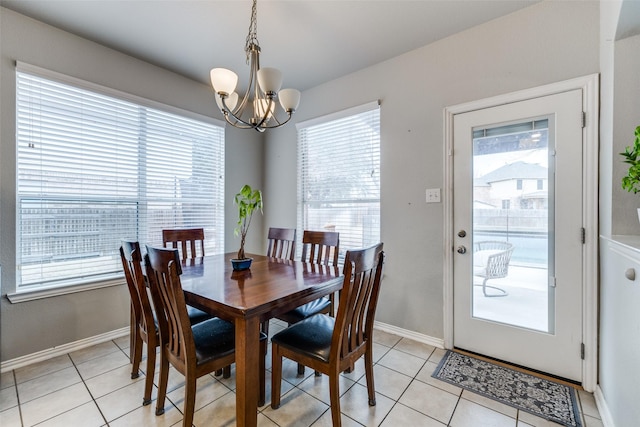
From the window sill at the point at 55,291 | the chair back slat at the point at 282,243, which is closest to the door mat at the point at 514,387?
the chair back slat at the point at 282,243

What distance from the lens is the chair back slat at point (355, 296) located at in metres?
1.32

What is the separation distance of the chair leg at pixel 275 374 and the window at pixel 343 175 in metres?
1.60

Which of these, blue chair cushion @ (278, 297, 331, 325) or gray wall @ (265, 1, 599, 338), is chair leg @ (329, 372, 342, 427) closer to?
blue chair cushion @ (278, 297, 331, 325)

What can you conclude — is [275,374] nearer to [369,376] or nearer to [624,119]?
[369,376]

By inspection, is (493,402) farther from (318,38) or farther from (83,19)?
(83,19)

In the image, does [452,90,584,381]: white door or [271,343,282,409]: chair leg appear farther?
[452,90,584,381]: white door

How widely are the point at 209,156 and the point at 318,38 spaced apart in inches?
72.5

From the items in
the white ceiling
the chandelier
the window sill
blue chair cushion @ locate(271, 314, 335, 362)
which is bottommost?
blue chair cushion @ locate(271, 314, 335, 362)

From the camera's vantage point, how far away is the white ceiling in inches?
78.0

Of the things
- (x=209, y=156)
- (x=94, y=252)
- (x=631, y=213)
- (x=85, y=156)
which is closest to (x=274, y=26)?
(x=209, y=156)

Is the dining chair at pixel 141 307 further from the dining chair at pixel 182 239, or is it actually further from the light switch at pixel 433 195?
the light switch at pixel 433 195

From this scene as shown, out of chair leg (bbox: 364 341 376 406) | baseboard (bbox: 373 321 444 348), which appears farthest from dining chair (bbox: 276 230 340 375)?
baseboard (bbox: 373 321 444 348)

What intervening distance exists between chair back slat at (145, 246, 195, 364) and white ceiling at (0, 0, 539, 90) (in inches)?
73.2

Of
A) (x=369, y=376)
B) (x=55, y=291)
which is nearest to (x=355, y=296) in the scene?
(x=369, y=376)
